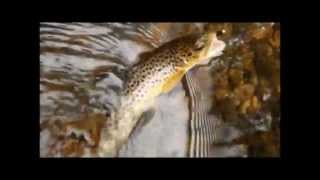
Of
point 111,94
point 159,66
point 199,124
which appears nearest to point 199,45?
point 159,66

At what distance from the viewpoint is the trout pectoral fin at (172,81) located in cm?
227

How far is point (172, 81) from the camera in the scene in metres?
2.28

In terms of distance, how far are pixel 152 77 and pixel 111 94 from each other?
0.70ft

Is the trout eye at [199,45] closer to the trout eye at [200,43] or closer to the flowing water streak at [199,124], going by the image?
the trout eye at [200,43]

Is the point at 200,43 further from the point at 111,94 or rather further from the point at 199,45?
the point at 111,94

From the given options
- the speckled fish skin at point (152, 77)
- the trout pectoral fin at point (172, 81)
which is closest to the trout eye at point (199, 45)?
the speckled fish skin at point (152, 77)

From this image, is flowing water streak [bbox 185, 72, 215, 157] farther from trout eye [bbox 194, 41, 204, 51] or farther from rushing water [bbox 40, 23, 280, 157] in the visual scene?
trout eye [bbox 194, 41, 204, 51]

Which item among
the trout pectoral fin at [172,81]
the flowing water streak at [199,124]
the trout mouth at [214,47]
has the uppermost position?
the trout mouth at [214,47]

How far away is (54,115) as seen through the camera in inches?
88.9

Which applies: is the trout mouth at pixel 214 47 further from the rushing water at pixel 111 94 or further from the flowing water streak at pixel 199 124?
the flowing water streak at pixel 199 124

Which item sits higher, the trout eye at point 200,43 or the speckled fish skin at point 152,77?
the trout eye at point 200,43

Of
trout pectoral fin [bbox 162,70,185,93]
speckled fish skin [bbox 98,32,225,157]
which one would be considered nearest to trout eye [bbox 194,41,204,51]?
speckled fish skin [bbox 98,32,225,157]

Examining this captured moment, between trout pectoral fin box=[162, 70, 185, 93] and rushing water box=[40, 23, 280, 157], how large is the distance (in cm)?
2
